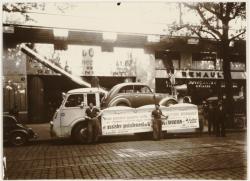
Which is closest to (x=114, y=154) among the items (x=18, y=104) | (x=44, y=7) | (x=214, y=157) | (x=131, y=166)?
(x=131, y=166)

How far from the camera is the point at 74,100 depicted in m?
12.8

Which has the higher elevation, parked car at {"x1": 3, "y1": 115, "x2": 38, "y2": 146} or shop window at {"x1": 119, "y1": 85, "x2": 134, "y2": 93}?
shop window at {"x1": 119, "y1": 85, "x2": 134, "y2": 93}

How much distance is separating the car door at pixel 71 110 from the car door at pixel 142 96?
2.09 m

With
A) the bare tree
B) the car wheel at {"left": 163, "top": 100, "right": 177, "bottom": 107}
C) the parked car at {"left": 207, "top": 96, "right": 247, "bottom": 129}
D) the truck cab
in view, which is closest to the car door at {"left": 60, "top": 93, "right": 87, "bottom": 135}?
the truck cab

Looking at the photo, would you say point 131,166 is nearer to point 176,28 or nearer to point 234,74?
point 176,28

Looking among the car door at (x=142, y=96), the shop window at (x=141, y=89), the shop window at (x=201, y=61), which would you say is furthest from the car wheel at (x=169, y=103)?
the shop window at (x=201, y=61)

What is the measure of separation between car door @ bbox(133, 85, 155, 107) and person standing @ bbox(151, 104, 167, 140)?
47cm

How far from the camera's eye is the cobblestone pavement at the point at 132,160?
8.09m

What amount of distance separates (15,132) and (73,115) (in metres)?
2.22

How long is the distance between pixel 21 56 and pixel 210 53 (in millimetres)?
8610

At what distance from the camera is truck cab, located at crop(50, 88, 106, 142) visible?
12555 mm

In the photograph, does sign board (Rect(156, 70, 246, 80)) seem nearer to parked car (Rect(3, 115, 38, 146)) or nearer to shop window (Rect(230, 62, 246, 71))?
shop window (Rect(230, 62, 246, 71))

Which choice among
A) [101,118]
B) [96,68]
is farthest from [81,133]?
[96,68]

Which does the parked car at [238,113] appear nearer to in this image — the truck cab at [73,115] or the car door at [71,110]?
the truck cab at [73,115]
